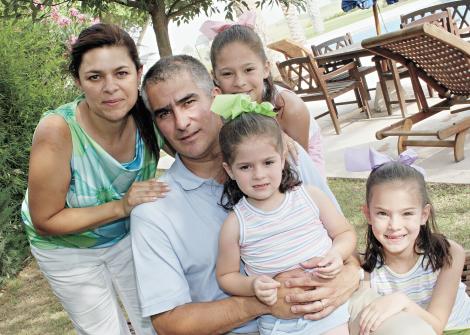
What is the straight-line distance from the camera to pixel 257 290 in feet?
6.63

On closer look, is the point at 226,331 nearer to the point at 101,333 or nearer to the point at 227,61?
the point at 101,333

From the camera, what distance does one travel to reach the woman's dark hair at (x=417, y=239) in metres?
2.21

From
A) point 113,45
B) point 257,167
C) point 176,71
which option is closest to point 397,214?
point 257,167

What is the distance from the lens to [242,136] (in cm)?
217

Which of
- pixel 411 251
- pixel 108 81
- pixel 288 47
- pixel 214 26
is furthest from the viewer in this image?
pixel 288 47

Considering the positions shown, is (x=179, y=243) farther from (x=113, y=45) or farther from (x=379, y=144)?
(x=379, y=144)

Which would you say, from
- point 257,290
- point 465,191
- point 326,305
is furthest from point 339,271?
point 465,191

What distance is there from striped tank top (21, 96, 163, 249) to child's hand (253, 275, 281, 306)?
A: 3.19 feet

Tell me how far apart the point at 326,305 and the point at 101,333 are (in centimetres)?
141

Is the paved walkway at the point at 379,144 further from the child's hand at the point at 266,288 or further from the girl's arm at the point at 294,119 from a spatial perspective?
the child's hand at the point at 266,288

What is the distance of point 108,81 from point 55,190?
1.71 ft

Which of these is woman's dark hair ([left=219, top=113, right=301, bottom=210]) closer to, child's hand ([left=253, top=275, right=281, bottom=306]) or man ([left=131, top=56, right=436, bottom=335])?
man ([left=131, top=56, right=436, bottom=335])

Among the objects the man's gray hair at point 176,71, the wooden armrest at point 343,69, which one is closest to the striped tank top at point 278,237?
the man's gray hair at point 176,71

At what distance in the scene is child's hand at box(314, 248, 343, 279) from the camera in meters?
2.07
